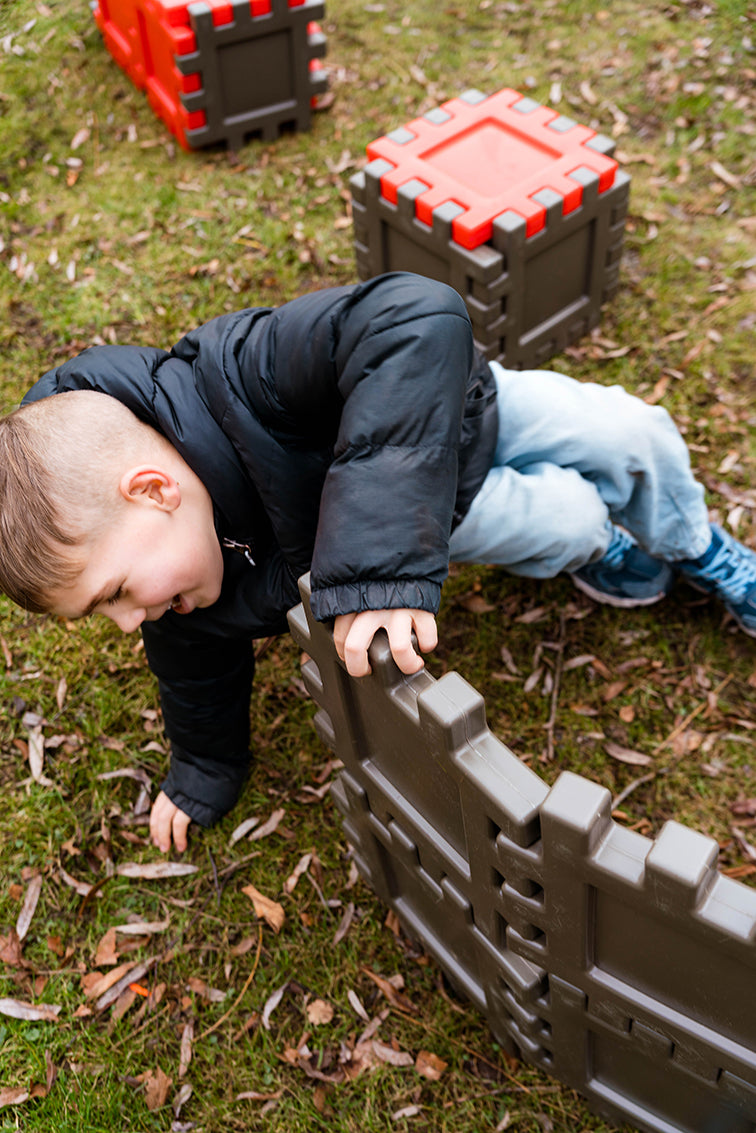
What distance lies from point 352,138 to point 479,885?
4904 mm

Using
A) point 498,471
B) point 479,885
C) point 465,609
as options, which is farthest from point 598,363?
point 479,885

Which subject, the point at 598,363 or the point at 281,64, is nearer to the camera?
the point at 598,363

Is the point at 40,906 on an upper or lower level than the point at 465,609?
lower

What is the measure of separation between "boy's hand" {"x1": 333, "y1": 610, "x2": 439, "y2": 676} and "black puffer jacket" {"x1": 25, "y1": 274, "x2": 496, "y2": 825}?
29 mm

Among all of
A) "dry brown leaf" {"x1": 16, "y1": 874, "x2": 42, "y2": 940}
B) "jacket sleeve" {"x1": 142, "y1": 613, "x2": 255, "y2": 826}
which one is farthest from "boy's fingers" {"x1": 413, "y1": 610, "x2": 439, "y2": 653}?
"dry brown leaf" {"x1": 16, "y1": 874, "x2": 42, "y2": 940}

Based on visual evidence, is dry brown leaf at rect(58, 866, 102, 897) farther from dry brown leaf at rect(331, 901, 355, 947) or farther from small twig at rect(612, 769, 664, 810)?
small twig at rect(612, 769, 664, 810)

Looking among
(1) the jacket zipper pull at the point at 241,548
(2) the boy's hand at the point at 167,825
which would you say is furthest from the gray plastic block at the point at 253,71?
(2) the boy's hand at the point at 167,825

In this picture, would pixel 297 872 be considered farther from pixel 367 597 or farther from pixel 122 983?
pixel 367 597

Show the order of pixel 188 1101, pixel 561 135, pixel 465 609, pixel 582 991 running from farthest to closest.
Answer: pixel 561 135
pixel 465 609
pixel 188 1101
pixel 582 991

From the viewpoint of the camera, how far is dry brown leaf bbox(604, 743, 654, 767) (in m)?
3.45

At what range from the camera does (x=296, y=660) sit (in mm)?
3820

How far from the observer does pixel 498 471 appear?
303 centimetres

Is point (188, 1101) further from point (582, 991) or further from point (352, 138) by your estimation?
point (352, 138)

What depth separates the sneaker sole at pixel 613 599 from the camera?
378 centimetres
